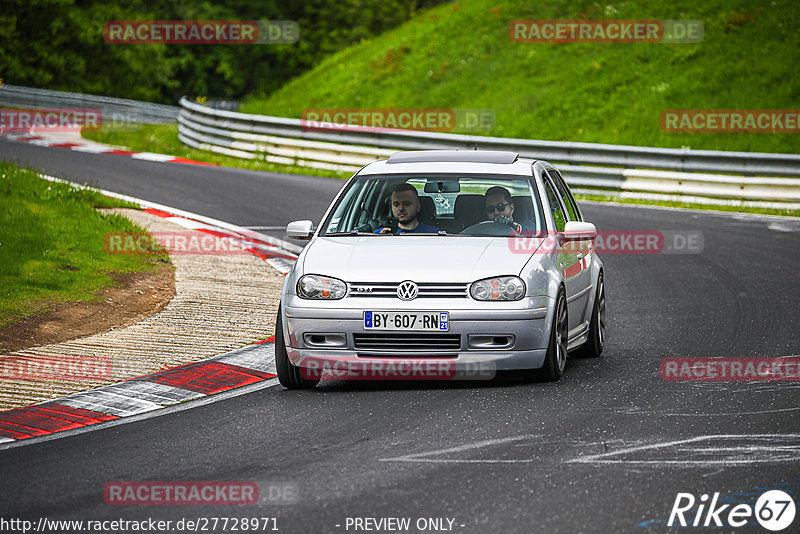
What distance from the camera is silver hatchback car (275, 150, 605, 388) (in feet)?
27.0

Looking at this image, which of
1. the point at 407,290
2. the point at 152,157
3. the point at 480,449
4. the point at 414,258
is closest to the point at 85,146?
the point at 152,157

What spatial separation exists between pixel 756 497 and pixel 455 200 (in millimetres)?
4423

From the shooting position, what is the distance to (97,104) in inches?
1483

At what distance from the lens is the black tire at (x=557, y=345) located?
8508 millimetres

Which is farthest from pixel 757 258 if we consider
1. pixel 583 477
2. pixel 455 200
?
pixel 583 477

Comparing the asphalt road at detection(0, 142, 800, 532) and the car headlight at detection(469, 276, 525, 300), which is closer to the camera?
the asphalt road at detection(0, 142, 800, 532)

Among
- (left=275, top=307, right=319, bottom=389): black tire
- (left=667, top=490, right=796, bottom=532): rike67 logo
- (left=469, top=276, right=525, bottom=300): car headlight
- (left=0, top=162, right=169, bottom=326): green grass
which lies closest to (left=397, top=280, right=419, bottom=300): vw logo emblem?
(left=469, top=276, right=525, bottom=300): car headlight

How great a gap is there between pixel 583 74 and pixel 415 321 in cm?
2383

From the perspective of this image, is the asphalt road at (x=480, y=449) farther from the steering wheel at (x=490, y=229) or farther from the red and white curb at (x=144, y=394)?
the steering wheel at (x=490, y=229)

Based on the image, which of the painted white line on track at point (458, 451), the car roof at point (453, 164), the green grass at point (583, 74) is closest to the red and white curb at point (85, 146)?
the green grass at point (583, 74)

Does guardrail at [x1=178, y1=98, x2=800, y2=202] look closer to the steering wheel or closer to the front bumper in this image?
the steering wheel

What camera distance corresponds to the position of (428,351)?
8.25 meters

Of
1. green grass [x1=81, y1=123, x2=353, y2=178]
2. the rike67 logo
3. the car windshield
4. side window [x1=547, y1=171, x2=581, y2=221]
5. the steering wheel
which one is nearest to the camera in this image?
the rike67 logo

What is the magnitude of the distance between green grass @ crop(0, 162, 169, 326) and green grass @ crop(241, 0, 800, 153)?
14.0m
